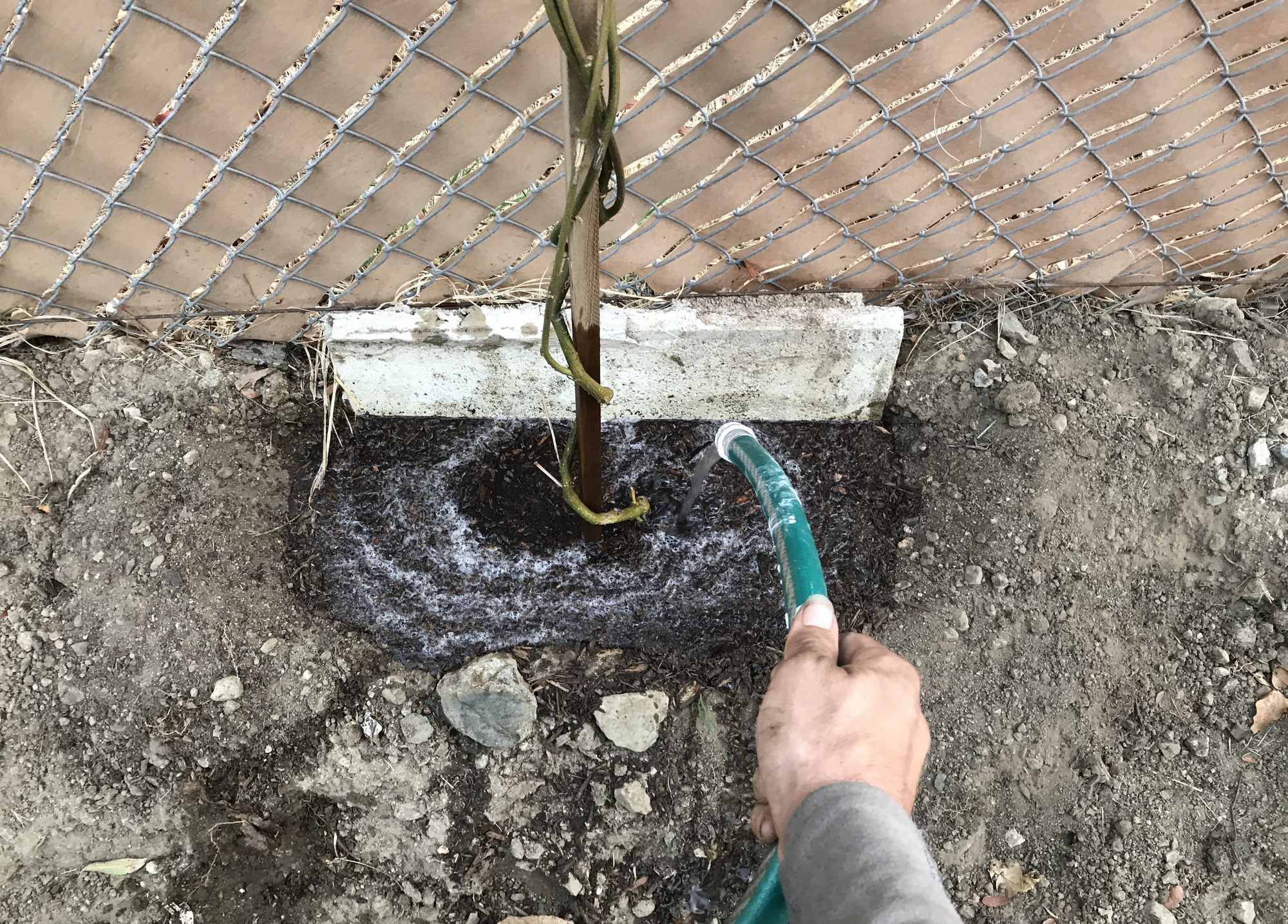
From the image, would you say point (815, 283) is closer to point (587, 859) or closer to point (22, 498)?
point (587, 859)

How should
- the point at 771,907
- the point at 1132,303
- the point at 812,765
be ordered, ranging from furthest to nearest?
the point at 1132,303 → the point at 771,907 → the point at 812,765

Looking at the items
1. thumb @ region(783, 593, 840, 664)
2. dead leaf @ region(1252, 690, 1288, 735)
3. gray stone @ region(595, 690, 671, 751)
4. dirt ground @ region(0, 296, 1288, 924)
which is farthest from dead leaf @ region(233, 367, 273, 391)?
dead leaf @ region(1252, 690, 1288, 735)

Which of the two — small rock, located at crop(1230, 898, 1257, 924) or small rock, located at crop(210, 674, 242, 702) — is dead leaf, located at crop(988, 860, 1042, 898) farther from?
small rock, located at crop(210, 674, 242, 702)

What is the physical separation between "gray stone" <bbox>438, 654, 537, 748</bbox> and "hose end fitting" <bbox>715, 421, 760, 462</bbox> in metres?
0.71

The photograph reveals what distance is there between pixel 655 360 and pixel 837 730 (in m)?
1.16

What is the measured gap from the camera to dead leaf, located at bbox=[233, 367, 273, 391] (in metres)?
2.23

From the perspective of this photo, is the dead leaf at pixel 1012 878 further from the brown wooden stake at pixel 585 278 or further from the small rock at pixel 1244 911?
the brown wooden stake at pixel 585 278

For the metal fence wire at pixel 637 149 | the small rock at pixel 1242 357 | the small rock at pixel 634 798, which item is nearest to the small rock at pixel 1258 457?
the small rock at pixel 1242 357

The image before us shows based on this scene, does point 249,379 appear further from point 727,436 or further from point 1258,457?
point 1258,457

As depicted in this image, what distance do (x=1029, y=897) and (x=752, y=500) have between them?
107cm

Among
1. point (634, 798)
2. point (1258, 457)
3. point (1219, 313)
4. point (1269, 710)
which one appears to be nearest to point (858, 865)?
point (634, 798)

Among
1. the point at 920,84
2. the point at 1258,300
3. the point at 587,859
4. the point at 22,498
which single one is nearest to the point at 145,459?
the point at 22,498

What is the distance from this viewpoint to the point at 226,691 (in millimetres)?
1916

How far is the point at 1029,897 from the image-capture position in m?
1.76
